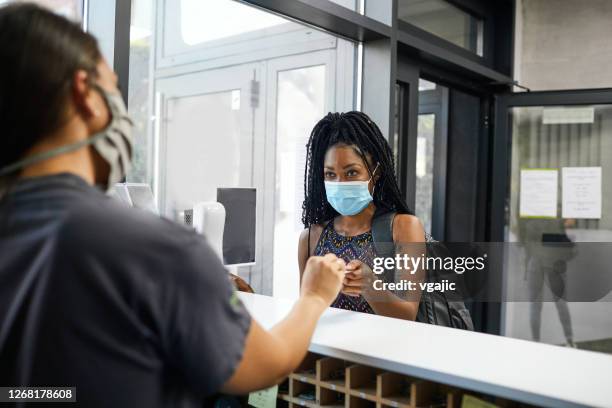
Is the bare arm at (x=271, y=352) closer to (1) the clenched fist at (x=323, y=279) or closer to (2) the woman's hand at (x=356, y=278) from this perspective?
(1) the clenched fist at (x=323, y=279)

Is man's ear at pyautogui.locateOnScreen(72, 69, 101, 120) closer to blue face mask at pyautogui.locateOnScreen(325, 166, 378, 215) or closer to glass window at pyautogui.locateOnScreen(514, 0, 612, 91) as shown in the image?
blue face mask at pyautogui.locateOnScreen(325, 166, 378, 215)

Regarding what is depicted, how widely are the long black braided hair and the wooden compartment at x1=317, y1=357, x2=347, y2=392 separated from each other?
0.78 metres

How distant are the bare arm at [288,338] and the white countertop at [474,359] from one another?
14cm

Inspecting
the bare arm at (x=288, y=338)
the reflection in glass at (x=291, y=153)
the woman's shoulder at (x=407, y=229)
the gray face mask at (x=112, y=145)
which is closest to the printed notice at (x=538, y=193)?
the reflection in glass at (x=291, y=153)

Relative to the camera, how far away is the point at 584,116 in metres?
3.11

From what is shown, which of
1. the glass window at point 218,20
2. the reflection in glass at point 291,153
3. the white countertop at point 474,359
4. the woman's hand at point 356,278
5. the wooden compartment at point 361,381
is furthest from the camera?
the reflection in glass at point 291,153

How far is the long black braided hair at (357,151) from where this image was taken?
178 centimetres

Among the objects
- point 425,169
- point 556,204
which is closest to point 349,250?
point 425,169

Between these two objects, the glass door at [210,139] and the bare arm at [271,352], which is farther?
the glass door at [210,139]

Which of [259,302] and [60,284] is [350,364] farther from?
[60,284]

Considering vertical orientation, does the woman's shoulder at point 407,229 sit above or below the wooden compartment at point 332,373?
above

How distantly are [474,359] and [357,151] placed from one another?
992 millimetres

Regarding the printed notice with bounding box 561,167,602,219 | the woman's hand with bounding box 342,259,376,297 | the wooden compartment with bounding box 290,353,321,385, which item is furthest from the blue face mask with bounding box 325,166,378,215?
the printed notice with bounding box 561,167,602,219

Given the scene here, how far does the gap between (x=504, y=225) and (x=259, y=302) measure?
2.42 m
